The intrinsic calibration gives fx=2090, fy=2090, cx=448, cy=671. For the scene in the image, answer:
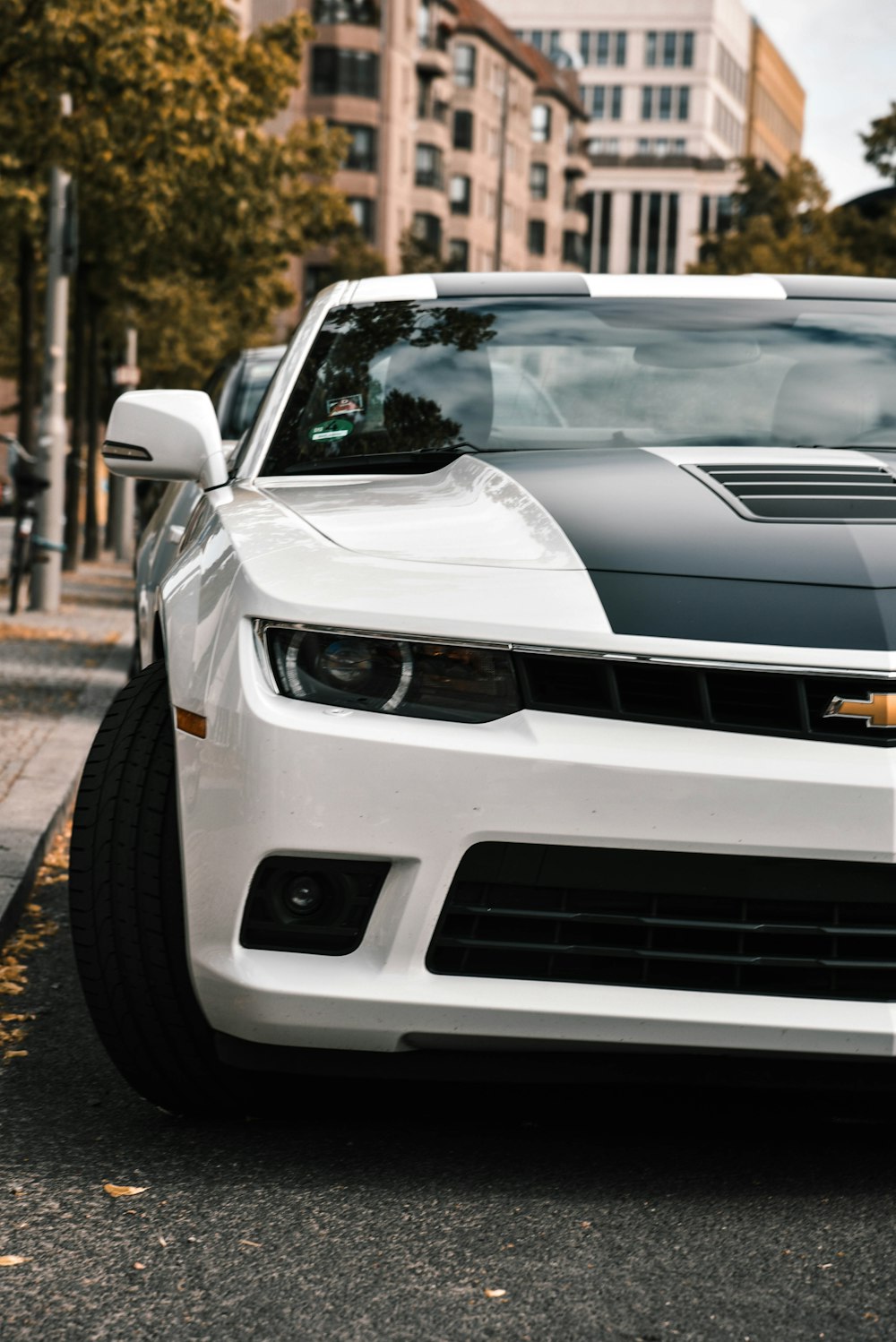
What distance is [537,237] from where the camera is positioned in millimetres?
107750

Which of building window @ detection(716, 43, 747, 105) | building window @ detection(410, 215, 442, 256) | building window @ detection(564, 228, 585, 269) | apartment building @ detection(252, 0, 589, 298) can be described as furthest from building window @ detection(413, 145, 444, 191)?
building window @ detection(716, 43, 747, 105)

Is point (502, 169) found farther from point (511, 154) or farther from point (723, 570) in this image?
point (723, 570)

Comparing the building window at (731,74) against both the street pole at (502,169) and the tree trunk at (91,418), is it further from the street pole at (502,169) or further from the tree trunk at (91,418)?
the tree trunk at (91,418)

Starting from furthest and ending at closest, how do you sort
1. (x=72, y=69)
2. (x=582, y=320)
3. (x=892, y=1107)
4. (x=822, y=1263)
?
(x=72, y=69)
(x=582, y=320)
(x=892, y=1107)
(x=822, y=1263)

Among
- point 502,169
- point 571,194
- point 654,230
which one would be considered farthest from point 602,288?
point 654,230

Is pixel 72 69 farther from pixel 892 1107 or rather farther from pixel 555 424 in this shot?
pixel 892 1107

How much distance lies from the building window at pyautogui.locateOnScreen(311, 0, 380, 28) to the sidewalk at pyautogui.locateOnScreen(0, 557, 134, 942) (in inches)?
2475

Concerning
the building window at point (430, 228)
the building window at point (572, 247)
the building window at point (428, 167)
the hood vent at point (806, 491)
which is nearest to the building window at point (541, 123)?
the building window at point (572, 247)

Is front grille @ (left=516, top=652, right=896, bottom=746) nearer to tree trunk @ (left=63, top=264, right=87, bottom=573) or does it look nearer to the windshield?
the windshield

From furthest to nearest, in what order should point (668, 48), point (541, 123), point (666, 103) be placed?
point (666, 103)
point (668, 48)
point (541, 123)

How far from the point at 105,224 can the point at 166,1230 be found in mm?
19920

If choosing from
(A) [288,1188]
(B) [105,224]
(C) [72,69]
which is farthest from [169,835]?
(B) [105,224]

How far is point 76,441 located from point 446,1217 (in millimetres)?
24359

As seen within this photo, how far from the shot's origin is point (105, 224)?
22016 mm
